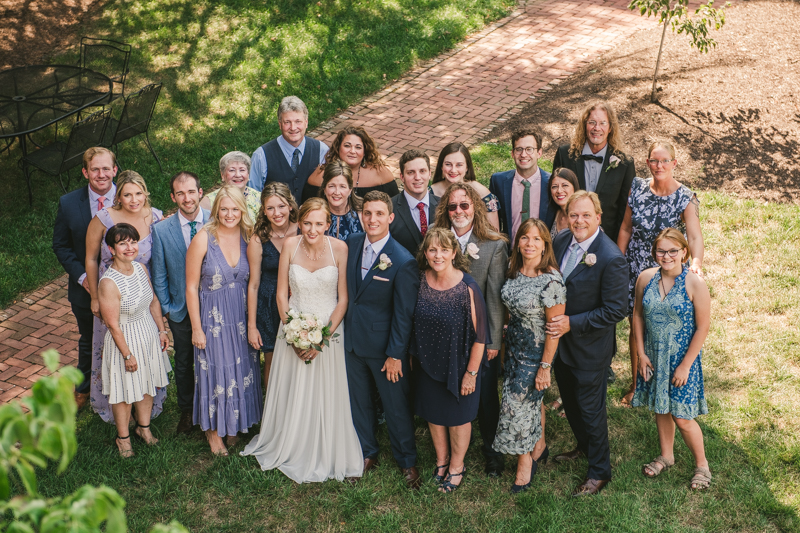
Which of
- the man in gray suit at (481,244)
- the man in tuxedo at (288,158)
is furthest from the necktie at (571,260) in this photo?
the man in tuxedo at (288,158)

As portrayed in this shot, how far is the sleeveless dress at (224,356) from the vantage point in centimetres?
530

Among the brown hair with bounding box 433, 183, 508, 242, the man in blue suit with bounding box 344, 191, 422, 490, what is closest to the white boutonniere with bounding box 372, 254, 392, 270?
the man in blue suit with bounding box 344, 191, 422, 490

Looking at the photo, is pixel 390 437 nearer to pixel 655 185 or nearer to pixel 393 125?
pixel 655 185

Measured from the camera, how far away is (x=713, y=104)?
10.3 meters

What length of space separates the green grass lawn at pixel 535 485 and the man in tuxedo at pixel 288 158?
2192mm

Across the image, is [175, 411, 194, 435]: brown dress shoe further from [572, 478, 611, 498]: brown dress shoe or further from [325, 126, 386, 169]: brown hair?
[572, 478, 611, 498]: brown dress shoe

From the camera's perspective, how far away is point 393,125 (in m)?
10.8

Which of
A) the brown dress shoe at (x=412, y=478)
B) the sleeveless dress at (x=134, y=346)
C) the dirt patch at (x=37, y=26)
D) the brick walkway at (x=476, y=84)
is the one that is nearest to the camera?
the sleeveless dress at (x=134, y=346)

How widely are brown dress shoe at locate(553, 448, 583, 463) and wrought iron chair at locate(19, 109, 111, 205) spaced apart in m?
6.80

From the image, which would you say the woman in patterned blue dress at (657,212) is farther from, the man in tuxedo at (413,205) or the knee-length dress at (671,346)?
the man in tuxedo at (413,205)

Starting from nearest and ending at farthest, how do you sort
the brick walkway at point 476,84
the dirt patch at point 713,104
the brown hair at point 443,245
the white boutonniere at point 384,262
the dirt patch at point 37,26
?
the brown hair at point 443,245
the white boutonniere at point 384,262
the brick walkway at point 476,84
the dirt patch at point 713,104
the dirt patch at point 37,26

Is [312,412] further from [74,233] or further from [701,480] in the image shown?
[701,480]

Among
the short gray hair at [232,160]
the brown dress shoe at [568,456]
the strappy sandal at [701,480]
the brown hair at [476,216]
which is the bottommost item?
the brown dress shoe at [568,456]

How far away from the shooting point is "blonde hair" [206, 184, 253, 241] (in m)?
5.20
